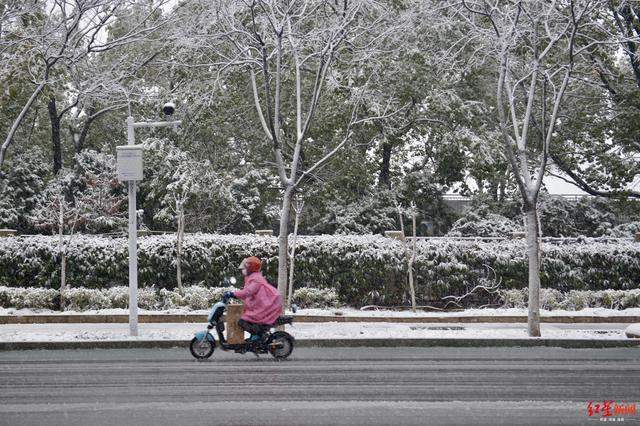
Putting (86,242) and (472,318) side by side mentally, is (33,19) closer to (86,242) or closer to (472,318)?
(86,242)

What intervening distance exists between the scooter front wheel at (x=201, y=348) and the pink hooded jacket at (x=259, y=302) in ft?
2.59

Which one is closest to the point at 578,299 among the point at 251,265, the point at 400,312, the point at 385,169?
the point at 400,312

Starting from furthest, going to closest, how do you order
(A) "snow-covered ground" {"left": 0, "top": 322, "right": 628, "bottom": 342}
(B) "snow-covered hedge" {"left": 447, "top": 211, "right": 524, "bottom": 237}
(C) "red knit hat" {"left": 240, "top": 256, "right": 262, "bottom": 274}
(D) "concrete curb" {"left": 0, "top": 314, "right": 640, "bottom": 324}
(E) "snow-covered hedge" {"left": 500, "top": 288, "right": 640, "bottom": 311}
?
(B) "snow-covered hedge" {"left": 447, "top": 211, "right": 524, "bottom": 237}, (E) "snow-covered hedge" {"left": 500, "top": 288, "right": 640, "bottom": 311}, (D) "concrete curb" {"left": 0, "top": 314, "right": 640, "bottom": 324}, (A) "snow-covered ground" {"left": 0, "top": 322, "right": 628, "bottom": 342}, (C) "red knit hat" {"left": 240, "top": 256, "right": 262, "bottom": 274}

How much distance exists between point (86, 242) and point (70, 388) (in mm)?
9797

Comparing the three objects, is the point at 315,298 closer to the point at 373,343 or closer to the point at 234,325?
the point at 373,343

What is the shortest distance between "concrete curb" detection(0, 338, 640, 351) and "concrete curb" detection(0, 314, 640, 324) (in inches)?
120

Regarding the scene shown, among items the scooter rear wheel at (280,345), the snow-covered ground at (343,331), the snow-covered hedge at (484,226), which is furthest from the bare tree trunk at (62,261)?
the snow-covered hedge at (484,226)

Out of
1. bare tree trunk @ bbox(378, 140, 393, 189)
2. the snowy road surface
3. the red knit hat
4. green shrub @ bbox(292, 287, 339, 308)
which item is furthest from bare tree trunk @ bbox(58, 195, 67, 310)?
bare tree trunk @ bbox(378, 140, 393, 189)

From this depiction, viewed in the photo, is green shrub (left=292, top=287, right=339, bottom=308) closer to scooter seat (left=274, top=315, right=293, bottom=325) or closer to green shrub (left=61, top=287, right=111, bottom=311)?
green shrub (left=61, top=287, right=111, bottom=311)

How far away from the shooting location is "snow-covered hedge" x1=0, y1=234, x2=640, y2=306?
18375 millimetres

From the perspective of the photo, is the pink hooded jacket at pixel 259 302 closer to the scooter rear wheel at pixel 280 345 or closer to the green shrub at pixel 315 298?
the scooter rear wheel at pixel 280 345

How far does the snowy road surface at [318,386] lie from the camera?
25.0 feet

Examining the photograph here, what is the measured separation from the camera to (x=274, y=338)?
11.7 meters

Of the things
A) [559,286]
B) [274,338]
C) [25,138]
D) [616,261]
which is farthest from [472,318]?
[25,138]
